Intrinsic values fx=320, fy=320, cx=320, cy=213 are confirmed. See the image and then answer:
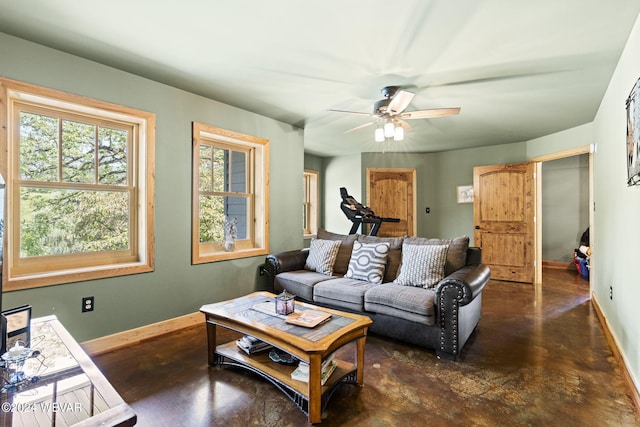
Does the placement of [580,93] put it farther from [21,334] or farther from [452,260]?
[21,334]

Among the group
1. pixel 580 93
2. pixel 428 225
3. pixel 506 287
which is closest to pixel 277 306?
pixel 580 93

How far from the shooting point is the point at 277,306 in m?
2.25

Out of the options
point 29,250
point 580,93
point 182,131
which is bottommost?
point 29,250

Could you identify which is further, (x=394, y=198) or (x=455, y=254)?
(x=394, y=198)

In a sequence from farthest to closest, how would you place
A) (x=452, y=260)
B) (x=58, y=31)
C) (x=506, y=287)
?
(x=506, y=287) → (x=452, y=260) → (x=58, y=31)

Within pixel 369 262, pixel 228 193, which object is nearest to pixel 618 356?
pixel 369 262

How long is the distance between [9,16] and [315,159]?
5.29m

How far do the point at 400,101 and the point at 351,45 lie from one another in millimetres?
792

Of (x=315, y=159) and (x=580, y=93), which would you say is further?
(x=315, y=159)

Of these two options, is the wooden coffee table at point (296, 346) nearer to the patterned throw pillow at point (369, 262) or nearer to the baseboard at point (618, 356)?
the patterned throw pillow at point (369, 262)

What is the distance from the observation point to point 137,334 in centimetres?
290

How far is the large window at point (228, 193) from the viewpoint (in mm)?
3541

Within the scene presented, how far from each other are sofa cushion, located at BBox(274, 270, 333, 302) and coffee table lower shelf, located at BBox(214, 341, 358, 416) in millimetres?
1053

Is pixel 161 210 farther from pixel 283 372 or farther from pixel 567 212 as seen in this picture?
pixel 567 212
